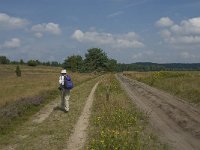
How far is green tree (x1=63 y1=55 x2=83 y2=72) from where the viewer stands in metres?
138

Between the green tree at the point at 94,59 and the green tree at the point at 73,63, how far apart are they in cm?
253

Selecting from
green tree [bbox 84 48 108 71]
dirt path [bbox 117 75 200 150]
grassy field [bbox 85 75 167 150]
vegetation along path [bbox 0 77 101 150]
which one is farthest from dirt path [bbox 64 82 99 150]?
green tree [bbox 84 48 108 71]

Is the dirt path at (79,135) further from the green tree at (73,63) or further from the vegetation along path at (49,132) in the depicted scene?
the green tree at (73,63)

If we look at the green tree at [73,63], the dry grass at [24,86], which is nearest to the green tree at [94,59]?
the green tree at [73,63]

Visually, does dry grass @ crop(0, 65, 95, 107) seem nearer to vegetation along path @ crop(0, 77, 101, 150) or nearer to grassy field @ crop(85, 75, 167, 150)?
vegetation along path @ crop(0, 77, 101, 150)

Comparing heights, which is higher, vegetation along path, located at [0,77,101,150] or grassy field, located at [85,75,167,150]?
grassy field, located at [85,75,167,150]

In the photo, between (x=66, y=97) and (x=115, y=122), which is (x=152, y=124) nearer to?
(x=115, y=122)

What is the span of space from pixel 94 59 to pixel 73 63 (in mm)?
9569

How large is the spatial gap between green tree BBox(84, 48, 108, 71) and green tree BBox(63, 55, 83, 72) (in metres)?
2.53

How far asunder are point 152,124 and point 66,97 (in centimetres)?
579

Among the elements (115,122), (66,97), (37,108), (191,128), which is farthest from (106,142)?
(37,108)

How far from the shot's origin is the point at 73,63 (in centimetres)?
13875

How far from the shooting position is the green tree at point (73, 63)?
13838 centimetres

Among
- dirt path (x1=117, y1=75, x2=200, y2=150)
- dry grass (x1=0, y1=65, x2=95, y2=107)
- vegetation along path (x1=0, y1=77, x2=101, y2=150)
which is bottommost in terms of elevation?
dry grass (x1=0, y1=65, x2=95, y2=107)
